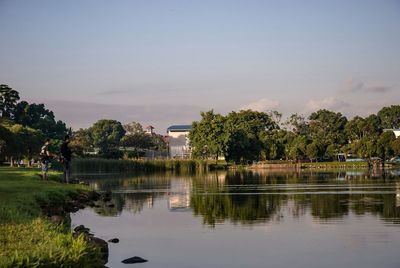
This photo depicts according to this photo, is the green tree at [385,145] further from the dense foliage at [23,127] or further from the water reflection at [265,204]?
the water reflection at [265,204]

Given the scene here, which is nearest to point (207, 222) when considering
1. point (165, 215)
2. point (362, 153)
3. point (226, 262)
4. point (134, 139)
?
point (165, 215)

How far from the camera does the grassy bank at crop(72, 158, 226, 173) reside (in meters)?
86.0

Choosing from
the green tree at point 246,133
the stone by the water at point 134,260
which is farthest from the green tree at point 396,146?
the stone by the water at point 134,260

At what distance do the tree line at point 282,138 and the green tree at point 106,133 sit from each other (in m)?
32.3

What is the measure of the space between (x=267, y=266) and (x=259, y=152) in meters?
91.4

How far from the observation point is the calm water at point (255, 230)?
16188mm

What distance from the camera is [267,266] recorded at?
1530 cm

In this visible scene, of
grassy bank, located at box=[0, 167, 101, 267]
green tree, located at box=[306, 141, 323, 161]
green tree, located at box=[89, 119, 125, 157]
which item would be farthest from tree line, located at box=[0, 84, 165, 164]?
grassy bank, located at box=[0, 167, 101, 267]

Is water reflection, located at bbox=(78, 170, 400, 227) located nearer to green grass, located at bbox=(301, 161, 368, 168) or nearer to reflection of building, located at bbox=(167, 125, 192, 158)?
green grass, located at bbox=(301, 161, 368, 168)

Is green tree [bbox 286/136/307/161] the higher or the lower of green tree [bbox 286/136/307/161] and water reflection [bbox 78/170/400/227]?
the higher

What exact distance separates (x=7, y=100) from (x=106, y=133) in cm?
6276

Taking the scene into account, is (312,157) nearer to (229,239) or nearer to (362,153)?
(362,153)

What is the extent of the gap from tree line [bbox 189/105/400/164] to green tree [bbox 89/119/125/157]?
32.3 m

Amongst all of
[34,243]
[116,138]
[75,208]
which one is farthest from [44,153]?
[116,138]
